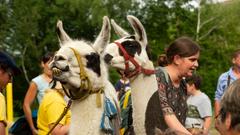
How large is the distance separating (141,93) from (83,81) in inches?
33.8

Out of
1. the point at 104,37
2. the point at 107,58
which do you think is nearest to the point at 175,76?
the point at 107,58

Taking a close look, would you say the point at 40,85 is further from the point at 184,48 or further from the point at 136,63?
the point at 184,48

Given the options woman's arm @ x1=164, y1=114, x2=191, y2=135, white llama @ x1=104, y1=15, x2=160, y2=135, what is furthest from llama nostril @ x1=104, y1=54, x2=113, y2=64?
woman's arm @ x1=164, y1=114, x2=191, y2=135

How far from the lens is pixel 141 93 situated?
4582 mm

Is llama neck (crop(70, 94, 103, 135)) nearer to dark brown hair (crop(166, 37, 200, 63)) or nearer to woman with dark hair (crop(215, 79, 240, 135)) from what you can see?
dark brown hair (crop(166, 37, 200, 63))

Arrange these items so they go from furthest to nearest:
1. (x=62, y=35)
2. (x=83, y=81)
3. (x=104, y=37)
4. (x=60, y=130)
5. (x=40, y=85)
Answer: (x=40, y=85) → (x=60, y=130) → (x=62, y=35) → (x=104, y=37) → (x=83, y=81)

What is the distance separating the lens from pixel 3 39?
37.5m

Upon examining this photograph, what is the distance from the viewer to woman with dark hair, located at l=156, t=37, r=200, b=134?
14.1ft

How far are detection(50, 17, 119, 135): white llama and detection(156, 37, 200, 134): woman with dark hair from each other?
509mm

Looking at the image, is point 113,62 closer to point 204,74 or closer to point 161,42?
point 204,74

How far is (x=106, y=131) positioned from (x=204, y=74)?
106 ft

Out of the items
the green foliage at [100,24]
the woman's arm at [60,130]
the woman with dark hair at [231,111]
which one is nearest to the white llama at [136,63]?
the woman's arm at [60,130]

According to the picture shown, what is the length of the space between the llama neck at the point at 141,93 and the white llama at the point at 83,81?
0.55 metres

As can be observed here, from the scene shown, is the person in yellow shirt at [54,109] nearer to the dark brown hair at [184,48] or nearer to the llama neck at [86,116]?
the llama neck at [86,116]
